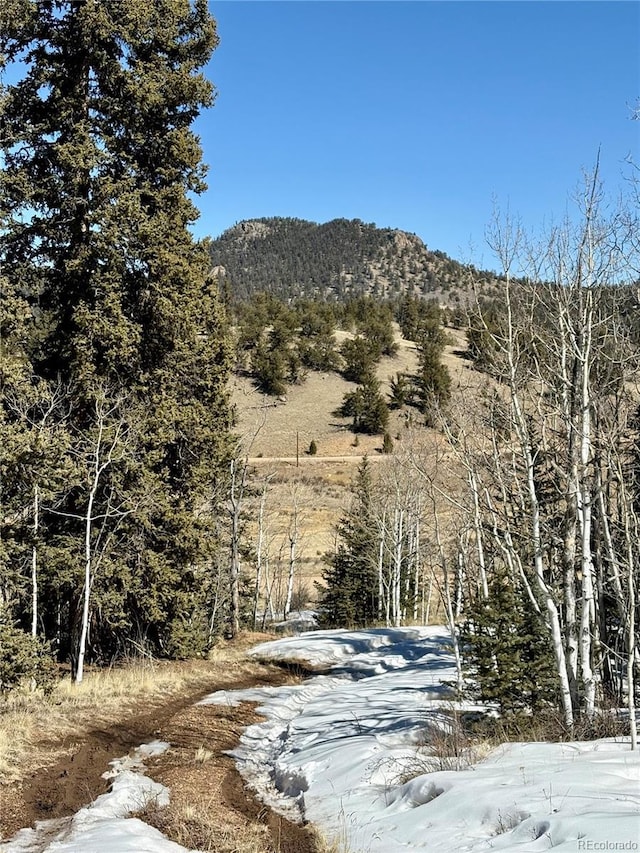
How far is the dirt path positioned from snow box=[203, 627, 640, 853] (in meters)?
0.36

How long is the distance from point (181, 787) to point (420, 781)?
2956mm

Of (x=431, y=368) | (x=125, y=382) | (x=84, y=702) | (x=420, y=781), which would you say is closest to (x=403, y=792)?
(x=420, y=781)

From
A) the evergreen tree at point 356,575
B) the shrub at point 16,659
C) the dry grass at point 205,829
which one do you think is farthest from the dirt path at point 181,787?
the evergreen tree at point 356,575

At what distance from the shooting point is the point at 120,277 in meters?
14.0

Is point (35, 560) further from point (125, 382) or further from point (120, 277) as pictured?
point (120, 277)

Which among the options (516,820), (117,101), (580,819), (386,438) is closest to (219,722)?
(516,820)

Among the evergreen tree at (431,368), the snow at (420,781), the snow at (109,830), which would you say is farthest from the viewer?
the evergreen tree at (431,368)

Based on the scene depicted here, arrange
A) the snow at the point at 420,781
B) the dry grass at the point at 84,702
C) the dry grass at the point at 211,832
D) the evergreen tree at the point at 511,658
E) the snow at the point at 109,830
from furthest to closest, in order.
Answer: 1. the evergreen tree at the point at 511,658
2. the dry grass at the point at 84,702
3. the dry grass at the point at 211,832
4. the snow at the point at 109,830
5. the snow at the point at 420,781

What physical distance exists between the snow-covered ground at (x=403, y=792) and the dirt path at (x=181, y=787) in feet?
0.80

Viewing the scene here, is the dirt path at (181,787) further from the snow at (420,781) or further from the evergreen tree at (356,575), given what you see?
the evergreen tree at (356,575)

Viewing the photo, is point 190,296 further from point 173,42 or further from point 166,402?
point 173,42

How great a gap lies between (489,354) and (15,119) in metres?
11.7

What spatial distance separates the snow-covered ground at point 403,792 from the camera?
5.00m

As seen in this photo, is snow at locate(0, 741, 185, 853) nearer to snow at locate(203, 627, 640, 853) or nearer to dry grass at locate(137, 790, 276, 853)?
dry grass at locate(137, 790, 276, 853)
